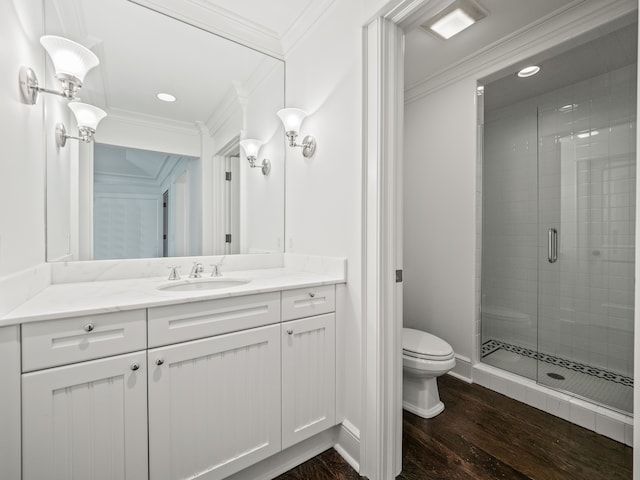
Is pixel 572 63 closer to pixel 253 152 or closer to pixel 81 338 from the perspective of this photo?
pixel 253 152

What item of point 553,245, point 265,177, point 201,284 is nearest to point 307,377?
point 201,284

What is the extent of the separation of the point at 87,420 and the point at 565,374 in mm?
2800

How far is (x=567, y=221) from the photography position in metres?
2.32

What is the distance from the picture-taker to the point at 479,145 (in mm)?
2203

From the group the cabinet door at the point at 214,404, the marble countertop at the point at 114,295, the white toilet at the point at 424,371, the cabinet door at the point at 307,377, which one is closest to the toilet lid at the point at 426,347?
the white toilet at the point at 424,371

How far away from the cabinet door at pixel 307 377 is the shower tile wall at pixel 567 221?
1493mm

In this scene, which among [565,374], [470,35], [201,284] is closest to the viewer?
[201,284]

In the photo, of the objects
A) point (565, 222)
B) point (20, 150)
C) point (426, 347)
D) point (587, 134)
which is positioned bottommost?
point (426, 347)

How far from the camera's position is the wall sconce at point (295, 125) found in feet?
5.69

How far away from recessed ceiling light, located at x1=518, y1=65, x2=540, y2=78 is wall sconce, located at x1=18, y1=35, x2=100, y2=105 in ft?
8.48

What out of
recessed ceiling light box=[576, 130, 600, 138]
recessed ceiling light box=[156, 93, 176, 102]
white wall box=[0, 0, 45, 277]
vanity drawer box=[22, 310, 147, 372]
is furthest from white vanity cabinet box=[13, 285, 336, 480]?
recessed ceiling light box=[576, 130, 600, 138]

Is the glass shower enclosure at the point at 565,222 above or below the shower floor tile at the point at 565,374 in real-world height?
above

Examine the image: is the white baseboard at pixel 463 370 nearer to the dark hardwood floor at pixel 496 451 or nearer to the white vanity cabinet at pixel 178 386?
the dark hardwood floor at pixel 496 451

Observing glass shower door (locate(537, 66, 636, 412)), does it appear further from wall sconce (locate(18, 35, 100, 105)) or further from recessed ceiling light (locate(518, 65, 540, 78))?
wall sconce (locate(18, 35, 100, 105))
